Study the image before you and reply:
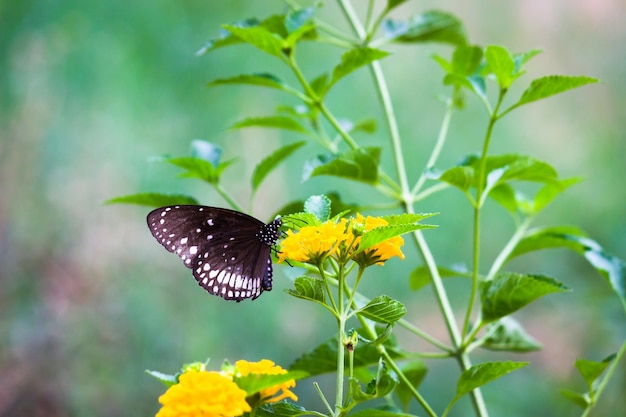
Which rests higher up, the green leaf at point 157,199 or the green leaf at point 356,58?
the green leaf at point 356,58

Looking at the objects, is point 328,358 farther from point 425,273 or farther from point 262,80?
point 262,80

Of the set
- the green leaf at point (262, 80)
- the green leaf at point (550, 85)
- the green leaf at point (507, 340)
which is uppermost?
the green leaf at point (550, 85)

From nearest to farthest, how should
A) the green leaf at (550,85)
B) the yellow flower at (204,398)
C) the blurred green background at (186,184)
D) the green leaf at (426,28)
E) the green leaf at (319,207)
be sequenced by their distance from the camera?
the yellow flower at (204,398) → the green leaf at (319,207) → the green leaf at (550,85) → the green leaf at (426,28) → the blurred green background at (186,184)

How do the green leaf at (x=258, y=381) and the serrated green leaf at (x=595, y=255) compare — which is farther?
the serrated green leaf at (x=595, y=255)

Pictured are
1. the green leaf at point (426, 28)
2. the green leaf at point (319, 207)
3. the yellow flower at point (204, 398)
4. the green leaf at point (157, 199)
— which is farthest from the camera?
the green leaf at point (426, 28)

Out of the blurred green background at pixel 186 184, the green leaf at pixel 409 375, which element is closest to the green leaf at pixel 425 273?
the green leaf at pixel 409 375

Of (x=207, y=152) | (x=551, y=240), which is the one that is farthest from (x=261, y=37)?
(x=551, y=240)

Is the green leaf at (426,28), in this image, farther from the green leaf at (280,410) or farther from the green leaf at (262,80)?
the green leaf at (280,410)
